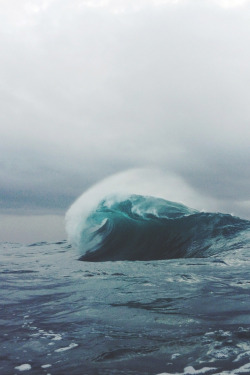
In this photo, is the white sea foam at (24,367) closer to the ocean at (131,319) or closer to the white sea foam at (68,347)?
the ocean at (131,319)

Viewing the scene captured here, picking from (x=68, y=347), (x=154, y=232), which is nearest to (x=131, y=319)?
(x=68, y=347)

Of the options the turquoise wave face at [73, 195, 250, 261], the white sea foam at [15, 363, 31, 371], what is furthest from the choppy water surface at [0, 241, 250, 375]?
the turquoise wave face at [73, 195, 250, 261]

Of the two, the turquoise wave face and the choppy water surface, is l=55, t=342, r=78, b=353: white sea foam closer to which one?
the choppy water surface

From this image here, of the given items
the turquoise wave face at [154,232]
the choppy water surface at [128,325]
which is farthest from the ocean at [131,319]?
the turquoise wave face at [154,232]

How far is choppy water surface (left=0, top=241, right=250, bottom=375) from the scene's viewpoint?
315 cm

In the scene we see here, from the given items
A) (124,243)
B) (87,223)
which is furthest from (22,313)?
(87,223)

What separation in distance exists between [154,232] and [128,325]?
A: 11612 mm

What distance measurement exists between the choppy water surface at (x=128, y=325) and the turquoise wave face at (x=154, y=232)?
5.41 metres

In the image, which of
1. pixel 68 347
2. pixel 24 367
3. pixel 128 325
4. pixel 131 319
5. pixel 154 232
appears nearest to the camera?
pixel 24 367

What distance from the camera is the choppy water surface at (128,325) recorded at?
315 cm

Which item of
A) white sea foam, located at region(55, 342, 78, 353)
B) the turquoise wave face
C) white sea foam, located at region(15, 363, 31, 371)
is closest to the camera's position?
white sea foam, located at region(15, 363, 31, 371)

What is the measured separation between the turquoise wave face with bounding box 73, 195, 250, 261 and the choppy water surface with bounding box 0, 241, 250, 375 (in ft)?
17.8

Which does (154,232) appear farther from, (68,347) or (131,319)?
(68,347)

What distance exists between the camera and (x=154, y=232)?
628 inches
